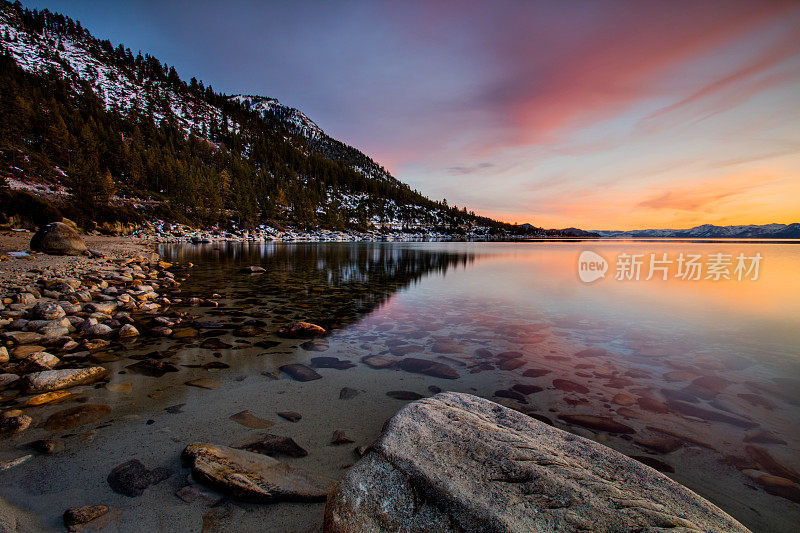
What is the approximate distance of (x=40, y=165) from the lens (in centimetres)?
6272

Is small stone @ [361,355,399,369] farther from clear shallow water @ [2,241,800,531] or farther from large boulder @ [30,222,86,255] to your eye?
large boulder @ [30,222,86,255]

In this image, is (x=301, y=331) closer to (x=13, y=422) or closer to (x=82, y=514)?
(x=13, y=422)

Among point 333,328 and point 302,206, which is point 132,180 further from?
point 333,328

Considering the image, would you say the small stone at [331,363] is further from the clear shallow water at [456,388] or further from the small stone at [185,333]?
the small stone at [185,333]

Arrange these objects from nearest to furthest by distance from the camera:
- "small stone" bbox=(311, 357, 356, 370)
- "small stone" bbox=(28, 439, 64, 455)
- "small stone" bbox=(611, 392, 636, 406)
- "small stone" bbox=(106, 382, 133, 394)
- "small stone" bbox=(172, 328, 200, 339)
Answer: "small stone" bbox=(28, 439, 64, 455) → "small stone" bbox=(106, 382, 133, 394) → "small stone" bbox=(611, 392, 636, 406) → "small stone" bbox=(311, 357, 356, 370) → "small stone" bbox=(172, 328, 200, 339)

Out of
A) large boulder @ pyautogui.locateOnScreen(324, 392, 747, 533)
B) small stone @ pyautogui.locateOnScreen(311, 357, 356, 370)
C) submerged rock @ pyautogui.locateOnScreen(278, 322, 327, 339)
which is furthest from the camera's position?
submerged rock @ pyautogui.locateOnScreen(278, 322, 327, 339)

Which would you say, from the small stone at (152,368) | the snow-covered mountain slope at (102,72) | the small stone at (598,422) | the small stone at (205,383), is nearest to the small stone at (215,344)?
the small stone at (152,368)

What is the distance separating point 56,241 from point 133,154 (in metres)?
90.1

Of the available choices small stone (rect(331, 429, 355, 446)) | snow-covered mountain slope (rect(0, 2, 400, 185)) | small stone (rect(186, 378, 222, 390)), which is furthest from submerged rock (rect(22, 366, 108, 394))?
snow-covered mountain slope (rect(0, 2, 400, 185))

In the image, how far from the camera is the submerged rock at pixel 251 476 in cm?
283

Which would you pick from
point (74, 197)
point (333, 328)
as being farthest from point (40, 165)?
point (333, 328)

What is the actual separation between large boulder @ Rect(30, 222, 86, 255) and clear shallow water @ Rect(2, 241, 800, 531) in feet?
52.6

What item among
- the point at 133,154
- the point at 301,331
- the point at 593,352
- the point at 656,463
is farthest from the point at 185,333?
the point at 133,154

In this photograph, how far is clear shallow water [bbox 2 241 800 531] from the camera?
120 inches
